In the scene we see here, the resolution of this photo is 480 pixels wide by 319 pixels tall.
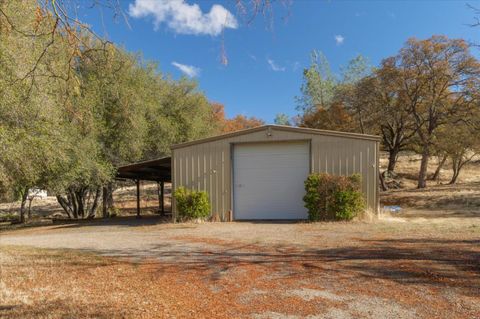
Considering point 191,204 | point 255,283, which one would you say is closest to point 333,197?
point 191,204

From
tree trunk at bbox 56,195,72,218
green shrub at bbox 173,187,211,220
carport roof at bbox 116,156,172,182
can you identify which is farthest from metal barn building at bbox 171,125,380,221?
tree trunk at bbox 56,195,72,218

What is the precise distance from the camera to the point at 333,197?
1048 cm

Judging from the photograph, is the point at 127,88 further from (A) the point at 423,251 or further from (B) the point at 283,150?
(A) the point at 423,251

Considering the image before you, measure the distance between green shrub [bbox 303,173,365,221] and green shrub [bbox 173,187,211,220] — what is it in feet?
11.3

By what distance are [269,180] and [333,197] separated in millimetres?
2376

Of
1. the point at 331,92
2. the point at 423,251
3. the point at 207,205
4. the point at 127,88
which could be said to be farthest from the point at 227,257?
the point at 331,92

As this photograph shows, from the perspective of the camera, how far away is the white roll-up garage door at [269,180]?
1159 cm

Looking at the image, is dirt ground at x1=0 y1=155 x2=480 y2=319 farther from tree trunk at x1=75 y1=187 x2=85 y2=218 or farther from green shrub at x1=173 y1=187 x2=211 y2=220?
tree trunk at x1=75 y1=187 x2=85 y2=218

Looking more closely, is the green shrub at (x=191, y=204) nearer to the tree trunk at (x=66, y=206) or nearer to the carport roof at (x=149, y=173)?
the carport roof at (x=149, y=173)

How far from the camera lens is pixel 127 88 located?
1579cm

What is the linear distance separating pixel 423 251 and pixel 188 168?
8101 millimetres

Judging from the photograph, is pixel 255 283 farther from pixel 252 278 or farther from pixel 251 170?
pixel 251 170

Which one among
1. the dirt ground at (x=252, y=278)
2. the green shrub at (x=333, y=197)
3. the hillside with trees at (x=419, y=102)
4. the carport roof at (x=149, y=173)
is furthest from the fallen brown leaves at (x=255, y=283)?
the hillside with trees at (x=419, y=102)

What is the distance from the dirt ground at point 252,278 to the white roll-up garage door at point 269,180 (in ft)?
13.5
